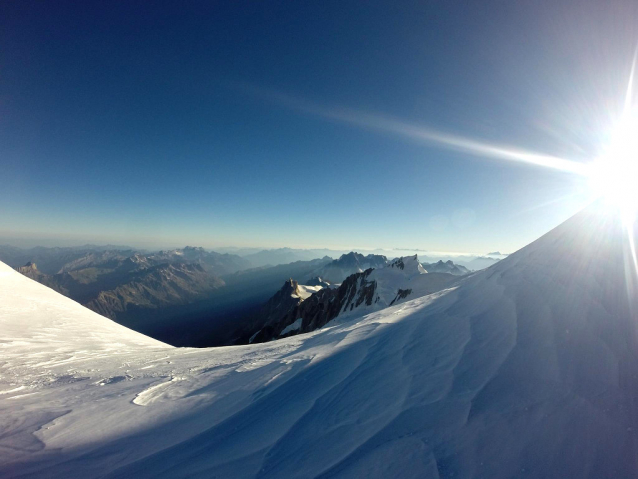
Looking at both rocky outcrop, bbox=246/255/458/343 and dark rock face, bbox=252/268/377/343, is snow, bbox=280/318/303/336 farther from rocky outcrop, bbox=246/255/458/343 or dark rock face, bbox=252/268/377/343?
dark rock face, bbox=252/268/377/343

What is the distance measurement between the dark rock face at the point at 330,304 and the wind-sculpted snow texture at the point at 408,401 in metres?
46.7

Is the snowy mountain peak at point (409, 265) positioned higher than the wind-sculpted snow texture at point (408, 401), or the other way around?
the wind-sculpted snow texture at point (408, 401)

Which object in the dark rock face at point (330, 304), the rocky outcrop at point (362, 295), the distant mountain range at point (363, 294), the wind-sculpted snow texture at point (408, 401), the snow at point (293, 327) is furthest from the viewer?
the snow at point (293, 327)

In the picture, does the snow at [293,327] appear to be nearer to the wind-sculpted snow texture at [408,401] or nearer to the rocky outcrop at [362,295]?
the rocky outcrop at [362,295]

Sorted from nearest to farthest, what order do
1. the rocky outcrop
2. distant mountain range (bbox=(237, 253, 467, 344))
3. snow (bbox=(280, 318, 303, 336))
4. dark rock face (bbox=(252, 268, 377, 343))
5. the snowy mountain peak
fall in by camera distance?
distant mountain range (bbox=(237, 253, 467, 344)) < the rocky outcrop < dark rock face (bbox=(252, 268, 377, 343)) < the snowy mountain peak < snow (bbox=(280, 318, 303, 336))

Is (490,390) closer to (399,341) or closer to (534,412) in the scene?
(534,412)

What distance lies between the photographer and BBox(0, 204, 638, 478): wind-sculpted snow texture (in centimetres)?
238

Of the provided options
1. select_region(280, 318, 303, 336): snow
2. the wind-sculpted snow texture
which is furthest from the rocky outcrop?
the wind-sculpted snow texture

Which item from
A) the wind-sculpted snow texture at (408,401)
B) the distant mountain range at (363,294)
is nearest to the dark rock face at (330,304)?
A: the distant mountain range at (363,294)

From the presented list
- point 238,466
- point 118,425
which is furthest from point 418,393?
point 118,425

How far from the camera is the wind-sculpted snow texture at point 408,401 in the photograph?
7.81 ft

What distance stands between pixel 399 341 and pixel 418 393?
1.52 m

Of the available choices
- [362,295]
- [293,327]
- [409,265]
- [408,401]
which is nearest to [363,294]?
[362,295]

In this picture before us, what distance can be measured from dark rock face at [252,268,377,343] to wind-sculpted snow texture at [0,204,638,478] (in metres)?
46.7
